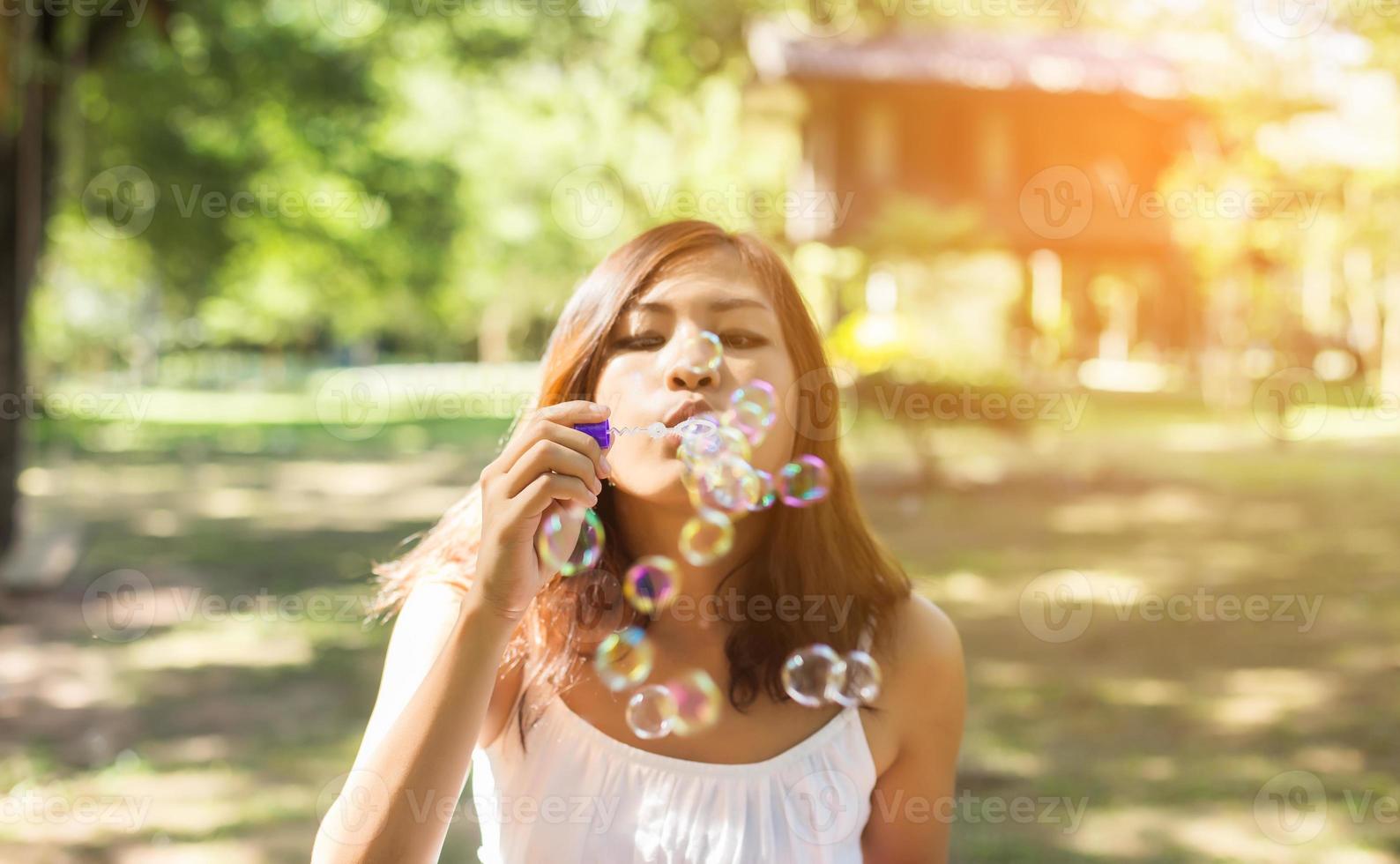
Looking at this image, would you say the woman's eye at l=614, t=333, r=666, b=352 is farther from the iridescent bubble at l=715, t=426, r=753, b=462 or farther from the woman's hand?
the woman's hand

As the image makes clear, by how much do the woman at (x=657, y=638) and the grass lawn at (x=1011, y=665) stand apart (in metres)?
2.34

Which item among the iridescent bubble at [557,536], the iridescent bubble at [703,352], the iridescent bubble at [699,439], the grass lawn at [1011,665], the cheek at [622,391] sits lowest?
the grass lawn at [1011,665]

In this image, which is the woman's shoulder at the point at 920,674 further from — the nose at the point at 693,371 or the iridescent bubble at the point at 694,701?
the nose at the point at 693,371

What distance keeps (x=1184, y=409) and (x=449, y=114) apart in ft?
67.0

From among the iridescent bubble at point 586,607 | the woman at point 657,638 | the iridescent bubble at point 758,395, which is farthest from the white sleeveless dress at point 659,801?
the iridescent bubble at point 758,395

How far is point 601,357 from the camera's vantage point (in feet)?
5.69

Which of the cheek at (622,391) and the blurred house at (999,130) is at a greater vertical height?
the cheek at (622,391)

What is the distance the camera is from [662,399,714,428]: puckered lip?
1.59 metres

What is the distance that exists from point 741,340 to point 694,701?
52 cm

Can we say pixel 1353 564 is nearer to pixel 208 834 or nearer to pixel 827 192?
pixel 208 834

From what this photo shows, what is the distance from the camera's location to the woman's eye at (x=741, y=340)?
172 centimetres

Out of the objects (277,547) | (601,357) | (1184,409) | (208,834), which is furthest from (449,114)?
(601,357)

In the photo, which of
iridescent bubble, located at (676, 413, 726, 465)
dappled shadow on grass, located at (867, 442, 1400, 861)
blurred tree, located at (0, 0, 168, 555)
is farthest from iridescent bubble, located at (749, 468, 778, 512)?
blurred tree, located at (0, 0, 168, 555)

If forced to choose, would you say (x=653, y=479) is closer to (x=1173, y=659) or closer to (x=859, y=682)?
(x=859, y=682)
